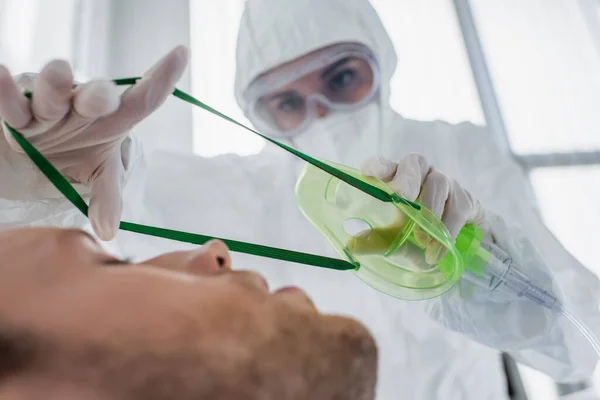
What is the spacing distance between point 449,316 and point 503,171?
461 mm

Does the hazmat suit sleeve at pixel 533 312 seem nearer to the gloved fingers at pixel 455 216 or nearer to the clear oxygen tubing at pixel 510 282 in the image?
the clear oxygen tubing at pixel 510 282

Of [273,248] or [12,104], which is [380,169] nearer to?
[273,248]

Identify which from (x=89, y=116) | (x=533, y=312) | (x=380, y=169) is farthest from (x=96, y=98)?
(x=533, y=312)

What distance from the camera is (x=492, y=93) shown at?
1795mm

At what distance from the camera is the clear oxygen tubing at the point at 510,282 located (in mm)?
811

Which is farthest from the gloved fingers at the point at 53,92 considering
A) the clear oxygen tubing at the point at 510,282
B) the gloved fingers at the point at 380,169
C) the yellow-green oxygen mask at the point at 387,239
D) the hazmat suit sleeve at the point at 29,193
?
the clear oxygen tubing at the point at 510,282

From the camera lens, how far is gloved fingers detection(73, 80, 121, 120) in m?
0.49

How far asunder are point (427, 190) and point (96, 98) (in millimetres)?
516

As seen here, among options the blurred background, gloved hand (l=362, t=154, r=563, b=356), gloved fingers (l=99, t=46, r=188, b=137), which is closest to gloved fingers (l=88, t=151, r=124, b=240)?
gloved fingers (l=99, t=46, r=188, b=137)

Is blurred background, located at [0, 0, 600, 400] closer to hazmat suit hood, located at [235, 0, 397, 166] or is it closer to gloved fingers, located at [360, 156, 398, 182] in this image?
hazmat suit hood, located at [235, 0, 397, 166]

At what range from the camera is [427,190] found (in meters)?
0.79

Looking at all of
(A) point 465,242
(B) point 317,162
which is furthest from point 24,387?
Answer: (A) point 465,242

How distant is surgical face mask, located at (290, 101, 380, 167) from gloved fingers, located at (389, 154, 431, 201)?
52cm

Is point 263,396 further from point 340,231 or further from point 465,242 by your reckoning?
point 465,242
